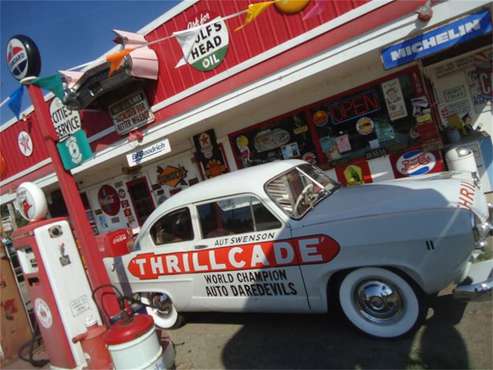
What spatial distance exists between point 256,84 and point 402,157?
122 inches

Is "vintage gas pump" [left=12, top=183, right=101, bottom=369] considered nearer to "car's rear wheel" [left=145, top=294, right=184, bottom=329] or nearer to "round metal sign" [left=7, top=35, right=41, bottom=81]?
"car's rear wheel" [left=145, top=294, right=184, bottom=329]

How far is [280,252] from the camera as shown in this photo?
396cm

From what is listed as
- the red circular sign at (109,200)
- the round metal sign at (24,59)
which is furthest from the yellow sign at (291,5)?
the red circular sign at (109,200)

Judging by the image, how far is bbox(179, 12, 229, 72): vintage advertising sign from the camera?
7590 millimetres

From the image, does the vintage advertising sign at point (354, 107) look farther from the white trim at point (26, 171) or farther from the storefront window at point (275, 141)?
the white trim at point (26, 171)

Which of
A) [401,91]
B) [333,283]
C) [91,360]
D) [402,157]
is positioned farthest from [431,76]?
[91,360]

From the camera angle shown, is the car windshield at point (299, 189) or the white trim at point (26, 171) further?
the white trim at point (26, 171)

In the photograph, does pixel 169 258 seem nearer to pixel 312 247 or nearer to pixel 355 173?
pixel 312 247

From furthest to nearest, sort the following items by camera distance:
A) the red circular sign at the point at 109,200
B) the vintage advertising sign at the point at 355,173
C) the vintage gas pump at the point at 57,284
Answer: the red circular sign at the point at 109,200 → the vintage advertising sign at the point at 355,173 → the vintage gas pump at the point at 57,284

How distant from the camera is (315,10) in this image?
6520mm

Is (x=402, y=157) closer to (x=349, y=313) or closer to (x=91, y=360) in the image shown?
(x=349, y=313)

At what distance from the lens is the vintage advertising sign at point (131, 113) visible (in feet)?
29.8

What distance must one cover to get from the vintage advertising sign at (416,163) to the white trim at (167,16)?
16.7 ft

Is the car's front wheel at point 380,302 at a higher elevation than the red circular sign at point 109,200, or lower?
lower
